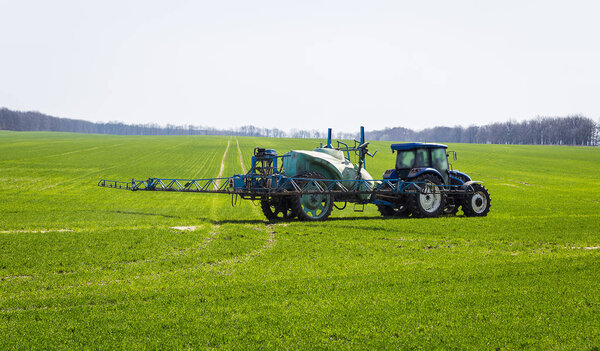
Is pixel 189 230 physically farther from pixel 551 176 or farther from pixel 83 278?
pixel 551 176

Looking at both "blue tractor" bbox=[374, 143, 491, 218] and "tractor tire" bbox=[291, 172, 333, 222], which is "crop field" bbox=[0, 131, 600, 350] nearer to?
"tractor tire" bbox=[291, 172, 333, 222]

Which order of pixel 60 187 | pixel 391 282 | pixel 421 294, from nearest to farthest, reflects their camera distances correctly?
pixel 421 294
pixel 391 282
pixel 60 187

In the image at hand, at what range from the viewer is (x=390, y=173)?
67.1 ft

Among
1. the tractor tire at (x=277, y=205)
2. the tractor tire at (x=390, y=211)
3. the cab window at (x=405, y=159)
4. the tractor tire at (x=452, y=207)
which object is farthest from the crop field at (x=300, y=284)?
the cab window at (x=405, y=159)

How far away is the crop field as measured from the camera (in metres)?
6.12

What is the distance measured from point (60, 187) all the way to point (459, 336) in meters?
33.3

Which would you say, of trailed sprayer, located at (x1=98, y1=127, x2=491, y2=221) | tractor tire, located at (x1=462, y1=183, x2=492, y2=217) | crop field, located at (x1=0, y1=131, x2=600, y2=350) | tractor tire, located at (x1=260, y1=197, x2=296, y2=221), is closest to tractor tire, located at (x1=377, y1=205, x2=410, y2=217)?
trailed sprayer, located at (x1=98, y1=127, x2=491, y2=221)

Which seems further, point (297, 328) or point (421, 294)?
point (421, 294)

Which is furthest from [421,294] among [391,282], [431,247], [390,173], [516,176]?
[516,176]

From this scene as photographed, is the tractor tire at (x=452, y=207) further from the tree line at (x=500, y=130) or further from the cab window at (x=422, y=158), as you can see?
the tree line at (x=500, y=130)

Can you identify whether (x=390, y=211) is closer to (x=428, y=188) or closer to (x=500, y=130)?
(x=428, y=188)

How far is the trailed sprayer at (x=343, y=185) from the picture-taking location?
16594mm

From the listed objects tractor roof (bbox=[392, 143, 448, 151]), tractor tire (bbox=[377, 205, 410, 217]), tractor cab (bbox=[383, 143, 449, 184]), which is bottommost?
tractor tire (bbox=[377, 205, 410, 217])

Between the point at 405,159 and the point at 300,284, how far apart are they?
12.9m
